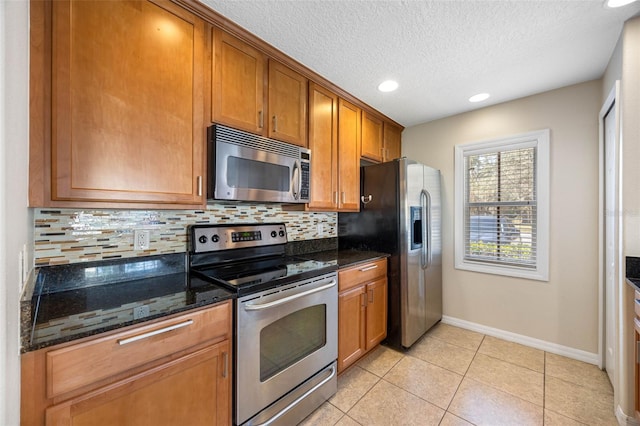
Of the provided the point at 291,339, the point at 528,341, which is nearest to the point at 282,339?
the point at 291,339

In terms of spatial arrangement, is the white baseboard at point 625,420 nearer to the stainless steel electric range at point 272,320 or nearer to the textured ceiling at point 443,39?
the stainless steel electric range at point 272,320


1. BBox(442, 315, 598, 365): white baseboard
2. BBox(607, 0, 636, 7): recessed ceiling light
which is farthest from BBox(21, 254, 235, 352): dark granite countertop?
BBox(442, 315, 598, 365): white baseboard

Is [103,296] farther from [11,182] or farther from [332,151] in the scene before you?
[332,151]

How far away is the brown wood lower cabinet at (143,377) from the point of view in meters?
0.82

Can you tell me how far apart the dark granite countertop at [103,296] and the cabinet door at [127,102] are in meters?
0.44

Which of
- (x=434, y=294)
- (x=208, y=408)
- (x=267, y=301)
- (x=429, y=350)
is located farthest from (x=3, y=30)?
(x=434, y=294)

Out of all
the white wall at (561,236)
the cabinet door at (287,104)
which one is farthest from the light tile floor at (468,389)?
the cabinet door at (287,104)

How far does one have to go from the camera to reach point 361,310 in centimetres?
214

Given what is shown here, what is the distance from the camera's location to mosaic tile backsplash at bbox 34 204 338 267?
1.23 m

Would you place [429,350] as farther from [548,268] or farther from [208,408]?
[208,408]

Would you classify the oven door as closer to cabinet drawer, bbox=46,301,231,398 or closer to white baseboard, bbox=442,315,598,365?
cabinet drawer, bbox=46,301,231,398

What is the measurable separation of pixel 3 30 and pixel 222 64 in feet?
3.35

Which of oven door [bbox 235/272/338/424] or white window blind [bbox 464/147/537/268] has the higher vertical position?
white window blind [bbox 464/147/537/268]

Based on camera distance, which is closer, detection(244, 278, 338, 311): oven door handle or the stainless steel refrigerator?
detection(244, 278, 338, 311): oven door handle
